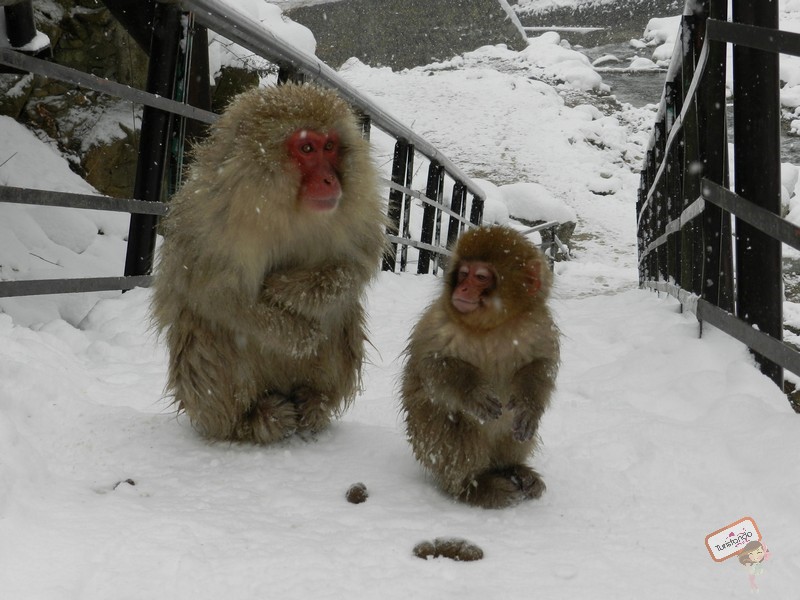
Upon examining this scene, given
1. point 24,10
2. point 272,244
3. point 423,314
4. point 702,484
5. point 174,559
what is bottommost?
point 174,559

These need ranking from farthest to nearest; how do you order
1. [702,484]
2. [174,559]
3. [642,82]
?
[642,82]
[702,484]
[174,559]

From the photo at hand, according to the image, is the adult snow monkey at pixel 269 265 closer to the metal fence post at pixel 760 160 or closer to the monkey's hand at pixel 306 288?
the monkey's hand at pixel 306 288

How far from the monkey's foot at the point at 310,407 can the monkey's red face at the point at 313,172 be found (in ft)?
1.88

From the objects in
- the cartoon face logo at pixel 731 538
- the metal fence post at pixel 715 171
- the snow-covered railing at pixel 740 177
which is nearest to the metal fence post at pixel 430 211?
the snow-covered railing at pixel 740 177

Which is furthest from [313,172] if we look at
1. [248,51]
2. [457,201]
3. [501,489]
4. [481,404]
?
[457,201]

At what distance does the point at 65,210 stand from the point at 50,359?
2.01 metres

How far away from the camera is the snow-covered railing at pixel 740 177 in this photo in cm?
238

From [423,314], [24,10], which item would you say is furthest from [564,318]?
[24,10]

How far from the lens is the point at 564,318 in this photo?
4449 millimetres

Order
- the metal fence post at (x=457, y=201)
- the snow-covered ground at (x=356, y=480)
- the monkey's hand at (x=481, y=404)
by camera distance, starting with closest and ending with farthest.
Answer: the snow-covered ground at (x=356, y=480), the monkey's hand at (x=481, y=404), the metal fence post at (x=457, y=201)

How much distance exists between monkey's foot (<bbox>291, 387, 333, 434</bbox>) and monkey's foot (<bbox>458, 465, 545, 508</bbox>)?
527mm

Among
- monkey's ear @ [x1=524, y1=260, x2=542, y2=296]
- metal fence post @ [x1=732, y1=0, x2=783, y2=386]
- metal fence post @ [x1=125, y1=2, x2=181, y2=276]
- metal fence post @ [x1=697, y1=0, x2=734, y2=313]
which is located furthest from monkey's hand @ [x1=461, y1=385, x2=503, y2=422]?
metal fence post @ [x1=125, y1=2, x2=181, y2=276]

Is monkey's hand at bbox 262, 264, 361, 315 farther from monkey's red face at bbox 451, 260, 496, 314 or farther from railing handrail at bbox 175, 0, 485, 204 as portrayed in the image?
railing handrail at bbox 175, 0, 485, 204

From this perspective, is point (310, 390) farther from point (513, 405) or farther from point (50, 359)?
point (50, 359)
